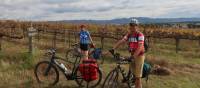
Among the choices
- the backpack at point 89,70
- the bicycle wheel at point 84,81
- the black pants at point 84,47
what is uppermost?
the black pants at point 84,47

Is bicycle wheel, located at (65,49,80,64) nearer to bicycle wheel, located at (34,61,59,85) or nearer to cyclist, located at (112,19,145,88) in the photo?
bicycle wheel, located at (34,61,59,85)

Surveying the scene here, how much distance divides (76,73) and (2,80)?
80.2 inches

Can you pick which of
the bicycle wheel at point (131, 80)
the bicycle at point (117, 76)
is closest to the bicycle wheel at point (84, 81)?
the bicycle at point (117, 76)

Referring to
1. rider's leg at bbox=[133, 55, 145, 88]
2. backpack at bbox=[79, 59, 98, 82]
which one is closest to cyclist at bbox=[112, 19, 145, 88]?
rider's leg at bbox=[133, 55, 145, 88]

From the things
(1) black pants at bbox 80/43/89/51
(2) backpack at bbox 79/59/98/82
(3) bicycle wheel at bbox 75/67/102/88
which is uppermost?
(1) black pants at bbox 80/43/89/51

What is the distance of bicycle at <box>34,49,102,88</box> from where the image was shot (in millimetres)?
9945

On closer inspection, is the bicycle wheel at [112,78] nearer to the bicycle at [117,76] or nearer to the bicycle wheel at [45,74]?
the bicycle at [117,76]

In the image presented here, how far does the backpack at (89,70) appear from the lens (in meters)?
9.52

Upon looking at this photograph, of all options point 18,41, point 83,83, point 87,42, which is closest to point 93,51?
point 87,42

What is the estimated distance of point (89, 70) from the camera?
377 inches

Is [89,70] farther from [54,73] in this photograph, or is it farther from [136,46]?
[136,46]

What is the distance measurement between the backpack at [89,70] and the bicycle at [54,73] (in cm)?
25

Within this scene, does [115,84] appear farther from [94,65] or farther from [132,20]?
[132,20]

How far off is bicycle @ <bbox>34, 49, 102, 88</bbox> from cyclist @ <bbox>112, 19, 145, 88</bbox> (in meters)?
1.21
